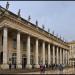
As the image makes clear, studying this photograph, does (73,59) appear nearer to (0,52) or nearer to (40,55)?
(40,55)

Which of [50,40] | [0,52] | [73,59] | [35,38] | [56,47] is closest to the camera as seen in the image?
[0,52]

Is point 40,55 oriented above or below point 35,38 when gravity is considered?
below

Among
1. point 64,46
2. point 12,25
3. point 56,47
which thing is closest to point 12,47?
point 12,25

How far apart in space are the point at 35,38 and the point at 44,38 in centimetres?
580

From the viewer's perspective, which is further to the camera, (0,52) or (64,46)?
(64,46)

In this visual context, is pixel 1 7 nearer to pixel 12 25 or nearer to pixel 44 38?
pixel 12 25

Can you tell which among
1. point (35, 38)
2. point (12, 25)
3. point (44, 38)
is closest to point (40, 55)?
point (44, 38)

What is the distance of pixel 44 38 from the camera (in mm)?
58969

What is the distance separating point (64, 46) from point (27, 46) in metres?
34.8

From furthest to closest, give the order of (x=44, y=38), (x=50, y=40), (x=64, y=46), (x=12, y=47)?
1. (x=64, y=46)
2. (x=50, y=40)
3. (x=44, y=38)
4. (x=12, y=47)

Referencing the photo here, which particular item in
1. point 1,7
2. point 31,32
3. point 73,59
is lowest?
point 73,59

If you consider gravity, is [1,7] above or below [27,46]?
above

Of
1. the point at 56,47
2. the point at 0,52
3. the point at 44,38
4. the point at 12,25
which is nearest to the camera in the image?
the point at 12,25

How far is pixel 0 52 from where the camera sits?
1748 inches
